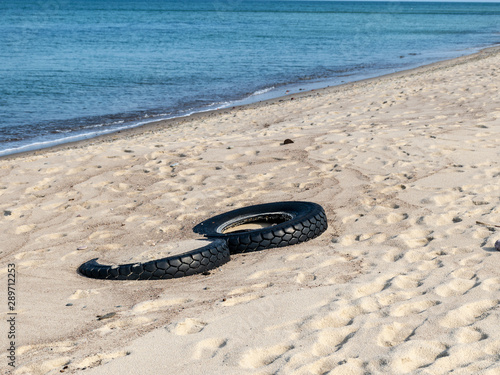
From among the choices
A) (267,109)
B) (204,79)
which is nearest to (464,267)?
(267,109)

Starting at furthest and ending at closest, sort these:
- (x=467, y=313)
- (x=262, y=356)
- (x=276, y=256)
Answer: (x=276, y=256)
(x=467, y=313)
(x=262, y=356)

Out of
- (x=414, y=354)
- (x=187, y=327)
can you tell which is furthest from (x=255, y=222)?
(x=414, y=354)

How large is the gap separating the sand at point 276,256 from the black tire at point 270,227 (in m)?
0.14

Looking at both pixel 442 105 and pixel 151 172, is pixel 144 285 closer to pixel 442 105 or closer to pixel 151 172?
pixel 151 172

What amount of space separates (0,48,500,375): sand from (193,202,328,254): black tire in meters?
0.14

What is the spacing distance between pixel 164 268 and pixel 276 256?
3.18ft

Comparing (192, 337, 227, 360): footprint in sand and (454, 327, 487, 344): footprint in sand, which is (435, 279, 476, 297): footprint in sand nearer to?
(454, 327, 487, 344): footprint in sand

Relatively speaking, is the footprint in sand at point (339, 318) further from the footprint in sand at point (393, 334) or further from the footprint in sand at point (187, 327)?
the footprint in sand at point (187, 327)

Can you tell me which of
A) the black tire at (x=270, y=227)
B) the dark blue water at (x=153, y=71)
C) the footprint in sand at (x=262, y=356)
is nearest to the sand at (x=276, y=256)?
the footprint in sand at (x=262, y=356)

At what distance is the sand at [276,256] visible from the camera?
2938 mm

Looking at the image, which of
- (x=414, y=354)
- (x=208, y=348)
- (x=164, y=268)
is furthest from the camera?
(x=164, y=268)

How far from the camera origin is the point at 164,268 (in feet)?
13.9

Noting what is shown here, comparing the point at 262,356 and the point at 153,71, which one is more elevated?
the point at 153,71

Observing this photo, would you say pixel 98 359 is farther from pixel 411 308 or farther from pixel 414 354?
pixel 411 308
